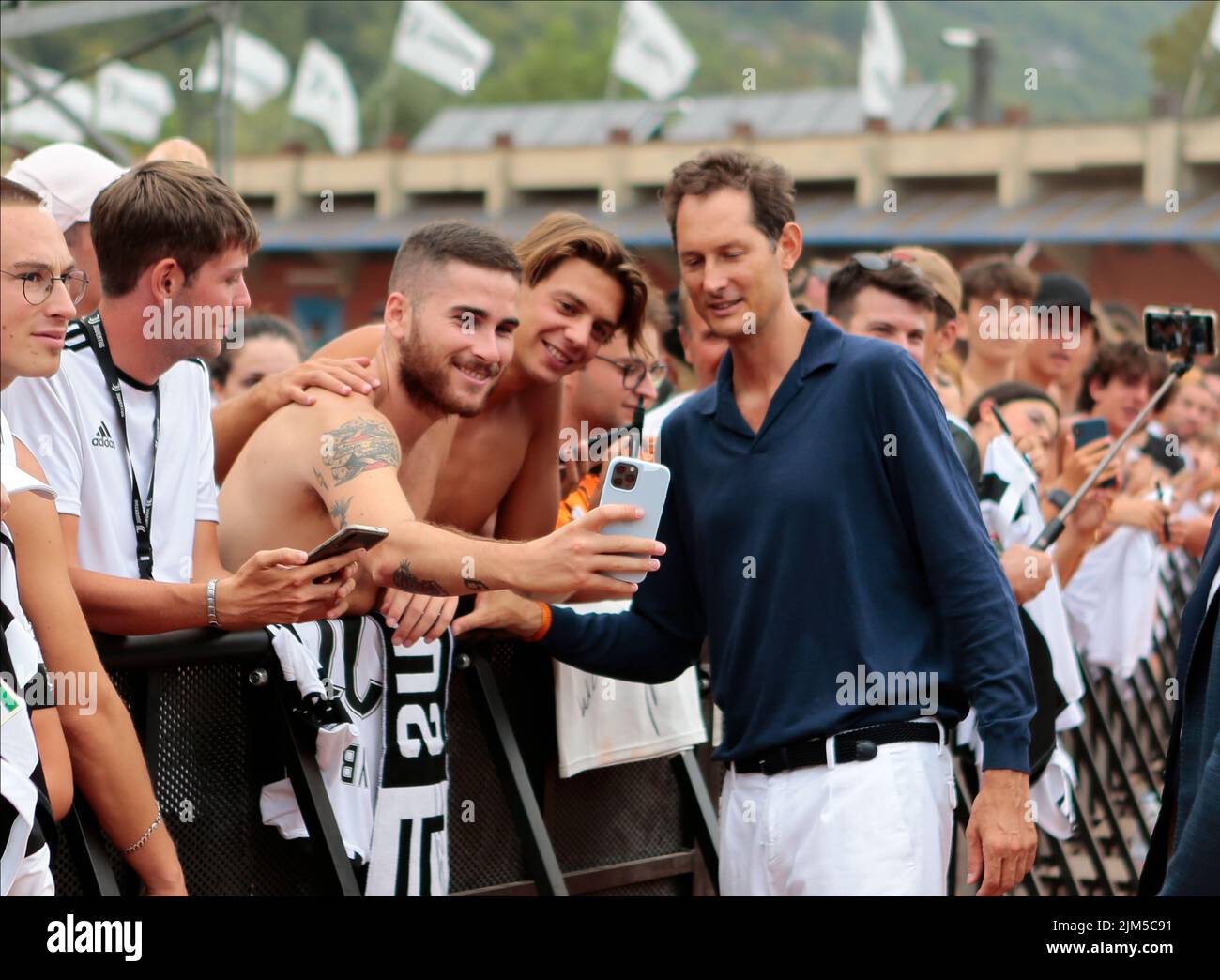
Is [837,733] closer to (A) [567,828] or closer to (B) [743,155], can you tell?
(A) [567,828]

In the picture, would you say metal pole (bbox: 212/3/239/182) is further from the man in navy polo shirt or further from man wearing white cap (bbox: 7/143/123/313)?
the man in navy polo shirt

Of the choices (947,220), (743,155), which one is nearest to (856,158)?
(947,220)

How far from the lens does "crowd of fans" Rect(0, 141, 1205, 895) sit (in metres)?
3.03

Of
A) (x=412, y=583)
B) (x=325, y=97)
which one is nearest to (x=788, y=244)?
(x=412, y=583)

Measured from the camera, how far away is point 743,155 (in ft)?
13.7

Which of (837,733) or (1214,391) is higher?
(1214,391)

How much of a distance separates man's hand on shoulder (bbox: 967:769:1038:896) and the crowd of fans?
0.96 m

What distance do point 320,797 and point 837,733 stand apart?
1180 mm

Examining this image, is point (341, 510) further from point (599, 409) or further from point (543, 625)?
point (599, 409)

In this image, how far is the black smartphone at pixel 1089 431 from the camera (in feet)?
20.3

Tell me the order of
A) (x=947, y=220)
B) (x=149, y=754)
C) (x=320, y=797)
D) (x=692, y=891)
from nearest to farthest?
1. (x=149, y=754)
2. (x=320, y=797)
3. (x=692, y=891)
4. (x=947, y=220)

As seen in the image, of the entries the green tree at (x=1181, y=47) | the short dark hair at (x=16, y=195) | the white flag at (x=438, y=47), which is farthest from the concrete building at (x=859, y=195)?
the green tree at (x=1181, y=47)

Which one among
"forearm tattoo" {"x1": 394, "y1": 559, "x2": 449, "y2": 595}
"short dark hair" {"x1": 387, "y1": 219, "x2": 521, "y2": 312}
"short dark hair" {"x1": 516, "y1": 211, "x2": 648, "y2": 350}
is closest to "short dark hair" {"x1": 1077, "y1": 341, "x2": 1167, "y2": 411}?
"short dark hair" {"x1": 516, "y1": 211, "x2": 648, "y2": 350}

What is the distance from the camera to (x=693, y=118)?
6138 centimetres
